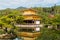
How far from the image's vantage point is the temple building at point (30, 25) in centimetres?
1315

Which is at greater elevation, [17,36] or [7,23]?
[7,23]

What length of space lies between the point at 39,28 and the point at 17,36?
1.79m

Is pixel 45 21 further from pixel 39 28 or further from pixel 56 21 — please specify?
pixel 56 21

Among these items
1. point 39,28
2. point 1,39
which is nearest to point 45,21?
point 39,28

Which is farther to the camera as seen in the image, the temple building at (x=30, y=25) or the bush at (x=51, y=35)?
the temple building at (x=30, y=25)

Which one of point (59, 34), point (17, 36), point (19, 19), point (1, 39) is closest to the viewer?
point (59, 34)

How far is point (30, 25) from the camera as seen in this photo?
13367mm

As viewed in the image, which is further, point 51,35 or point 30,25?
point 30,25

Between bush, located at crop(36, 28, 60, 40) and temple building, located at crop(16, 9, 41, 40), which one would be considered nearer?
bush, located at crop(36, 28, 60, 40)

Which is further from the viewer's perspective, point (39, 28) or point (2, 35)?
point (39, 28)

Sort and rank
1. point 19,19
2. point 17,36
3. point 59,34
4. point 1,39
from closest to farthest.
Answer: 1. point 59,34
2. point 1,39
3. point 17,36
4. point 19,19

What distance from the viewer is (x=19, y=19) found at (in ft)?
45.1

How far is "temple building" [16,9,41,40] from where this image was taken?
518 inches

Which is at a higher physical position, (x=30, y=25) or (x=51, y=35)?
(x=30, y=25)
